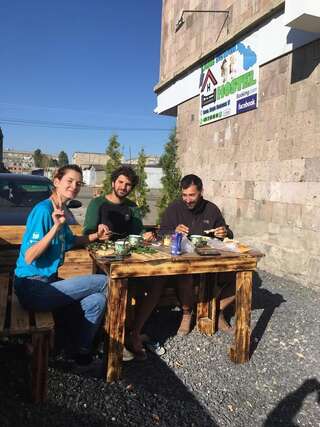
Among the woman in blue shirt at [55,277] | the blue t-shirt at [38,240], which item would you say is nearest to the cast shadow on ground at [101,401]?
the woman in blue shirt at [55,277]

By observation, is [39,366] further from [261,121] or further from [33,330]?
[261,121]

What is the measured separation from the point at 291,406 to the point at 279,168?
4588mm

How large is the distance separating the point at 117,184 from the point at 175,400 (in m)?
2.19

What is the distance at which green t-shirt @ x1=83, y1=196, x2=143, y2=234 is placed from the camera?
4152mm

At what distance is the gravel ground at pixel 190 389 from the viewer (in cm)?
266

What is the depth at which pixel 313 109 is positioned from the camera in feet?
19.9

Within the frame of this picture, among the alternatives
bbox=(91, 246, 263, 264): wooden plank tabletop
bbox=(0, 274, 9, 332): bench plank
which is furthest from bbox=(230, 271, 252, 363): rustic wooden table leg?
bbox=(0, 274, 9, 332): bench plank

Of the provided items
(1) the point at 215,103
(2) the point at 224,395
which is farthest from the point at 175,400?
(1) the point at 215,103

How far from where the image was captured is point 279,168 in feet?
22.3

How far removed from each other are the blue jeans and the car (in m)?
3.45

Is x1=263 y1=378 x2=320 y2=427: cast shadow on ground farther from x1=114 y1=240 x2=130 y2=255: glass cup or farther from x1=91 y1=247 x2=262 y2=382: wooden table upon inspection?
x1=114 y1=240 x2=130 y2=255: glass cup

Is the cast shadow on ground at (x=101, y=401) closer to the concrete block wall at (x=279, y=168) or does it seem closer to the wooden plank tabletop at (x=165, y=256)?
the wooden plank tabletop at (x=165, y=256)

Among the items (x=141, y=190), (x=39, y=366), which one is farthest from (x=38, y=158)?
(x=39, y=366)

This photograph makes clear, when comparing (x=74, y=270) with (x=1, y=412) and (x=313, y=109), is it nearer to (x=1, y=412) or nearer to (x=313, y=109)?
(x=1, y=412)
